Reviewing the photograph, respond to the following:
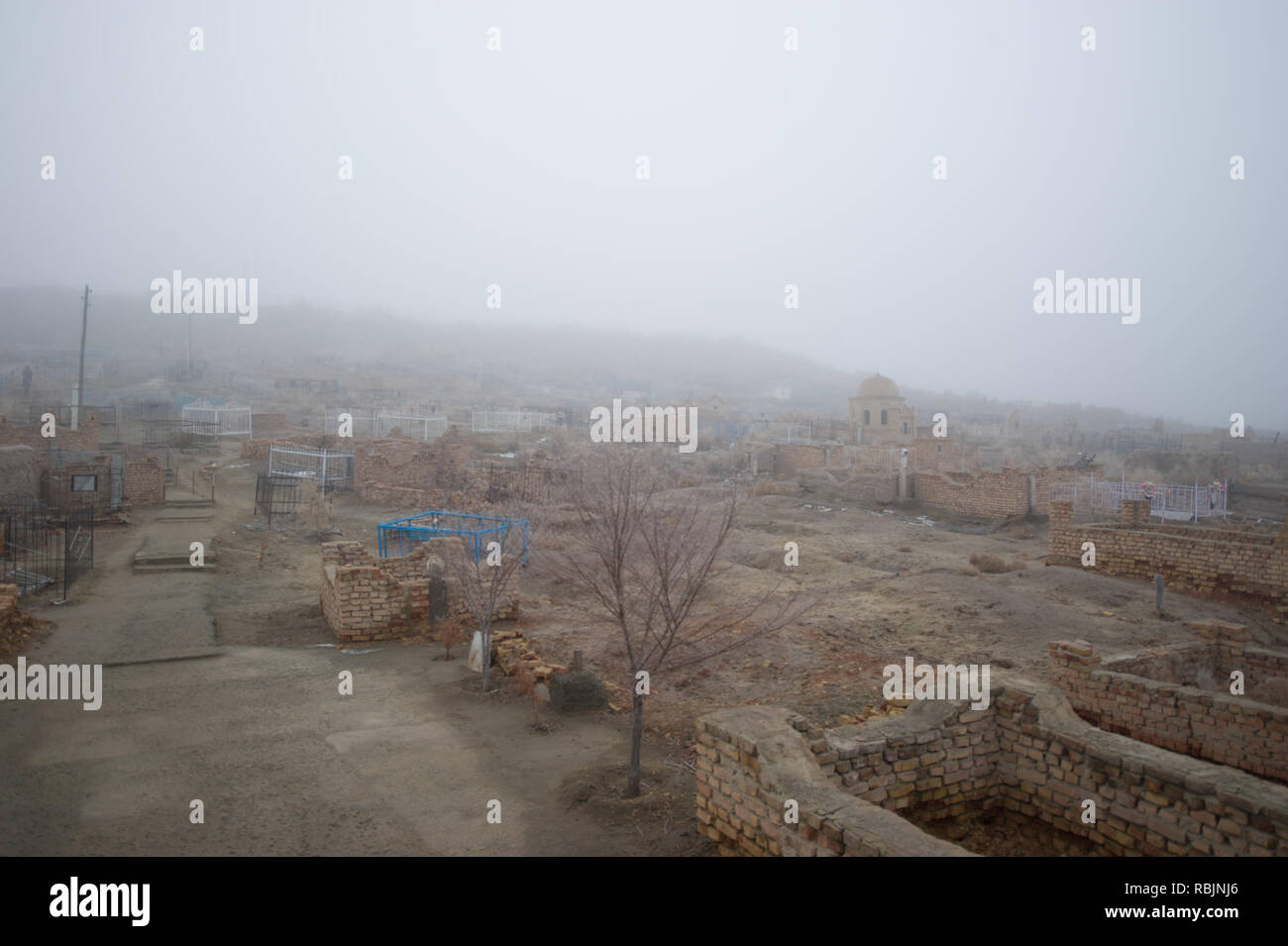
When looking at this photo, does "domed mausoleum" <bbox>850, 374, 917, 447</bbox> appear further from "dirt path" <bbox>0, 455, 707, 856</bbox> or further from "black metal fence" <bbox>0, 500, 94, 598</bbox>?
"dirt path" <bbox>0, 455, 707, 856</bbox>

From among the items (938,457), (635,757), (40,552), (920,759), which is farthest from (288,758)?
(938,457)

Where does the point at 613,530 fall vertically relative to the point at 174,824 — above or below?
above

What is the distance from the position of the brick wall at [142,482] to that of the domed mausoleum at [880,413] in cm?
3609

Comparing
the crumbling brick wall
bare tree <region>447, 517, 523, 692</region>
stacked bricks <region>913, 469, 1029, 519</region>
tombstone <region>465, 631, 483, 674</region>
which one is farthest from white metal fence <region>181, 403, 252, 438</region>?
tombstone <region>465, 631, 483, 674</region>

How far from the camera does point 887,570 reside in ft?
51.1

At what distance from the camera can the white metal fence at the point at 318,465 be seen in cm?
2444

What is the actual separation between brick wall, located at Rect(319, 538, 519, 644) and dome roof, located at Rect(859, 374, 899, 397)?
41.2m

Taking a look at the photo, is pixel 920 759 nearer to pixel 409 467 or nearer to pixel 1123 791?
pixel 1123 791

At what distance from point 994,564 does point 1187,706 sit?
372 inches

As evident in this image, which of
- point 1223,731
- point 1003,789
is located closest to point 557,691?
point 1003,789

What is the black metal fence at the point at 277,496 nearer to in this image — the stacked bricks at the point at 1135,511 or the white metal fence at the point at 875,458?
the stacked bricks at the point at 1135,511

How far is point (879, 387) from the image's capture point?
4847 cm
